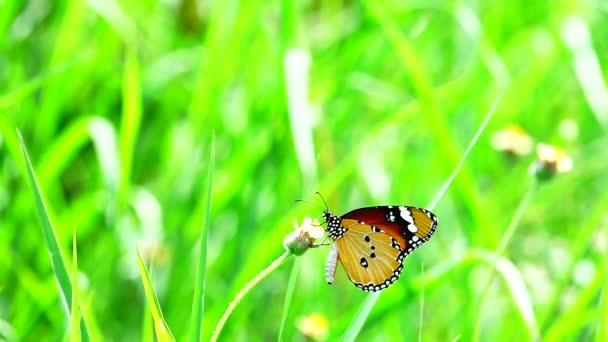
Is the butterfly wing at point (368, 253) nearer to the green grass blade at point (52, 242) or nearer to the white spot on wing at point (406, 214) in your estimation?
the white spot on wing at point (406, 214)

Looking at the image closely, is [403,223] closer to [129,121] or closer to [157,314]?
[157,314]

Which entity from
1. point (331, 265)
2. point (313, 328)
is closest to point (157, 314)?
point (331, 265)

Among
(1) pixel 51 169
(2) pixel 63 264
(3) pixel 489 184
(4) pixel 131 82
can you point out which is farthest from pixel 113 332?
(3) pixel 489 184

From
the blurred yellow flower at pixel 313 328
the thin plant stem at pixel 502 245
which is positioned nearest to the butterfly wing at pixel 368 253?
the thin plant stem at pixel 502 245

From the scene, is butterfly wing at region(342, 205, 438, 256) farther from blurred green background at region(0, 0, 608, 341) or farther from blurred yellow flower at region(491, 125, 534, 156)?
blurred yellow flower at region(491, 125, 534, 156)

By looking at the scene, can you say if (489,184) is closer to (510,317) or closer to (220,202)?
(510,317)

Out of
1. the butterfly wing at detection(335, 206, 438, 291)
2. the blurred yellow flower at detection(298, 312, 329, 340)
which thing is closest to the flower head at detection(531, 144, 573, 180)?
the butterfly wing at detection(335, 206, 438, 291)
